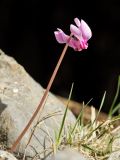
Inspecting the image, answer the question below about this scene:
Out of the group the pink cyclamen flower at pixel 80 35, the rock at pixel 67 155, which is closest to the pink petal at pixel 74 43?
the pink cyclamen flower at pixel 80 35

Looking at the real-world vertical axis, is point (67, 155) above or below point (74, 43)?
below

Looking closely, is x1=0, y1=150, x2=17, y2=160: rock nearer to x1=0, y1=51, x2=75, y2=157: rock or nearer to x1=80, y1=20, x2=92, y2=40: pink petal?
x1=0, y1=51, x2=75, y2=157: rock

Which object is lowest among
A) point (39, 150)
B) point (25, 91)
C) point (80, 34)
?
point (39, 150)

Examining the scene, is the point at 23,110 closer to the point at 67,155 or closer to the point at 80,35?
the point at 67,155

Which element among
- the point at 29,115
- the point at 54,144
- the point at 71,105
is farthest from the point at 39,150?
the point at 71,105

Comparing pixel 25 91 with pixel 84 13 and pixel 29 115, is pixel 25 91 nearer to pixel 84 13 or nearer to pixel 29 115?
pixel 29 115

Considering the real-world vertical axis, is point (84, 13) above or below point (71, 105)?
above

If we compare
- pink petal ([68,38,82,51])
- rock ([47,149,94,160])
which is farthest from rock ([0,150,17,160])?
pink petal ([68,38,82,51])

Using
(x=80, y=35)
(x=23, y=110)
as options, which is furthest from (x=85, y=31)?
(x=23, y=110)
